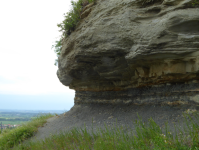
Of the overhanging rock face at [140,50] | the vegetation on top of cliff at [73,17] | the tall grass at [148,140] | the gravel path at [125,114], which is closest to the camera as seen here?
the tall grass at [148,140]

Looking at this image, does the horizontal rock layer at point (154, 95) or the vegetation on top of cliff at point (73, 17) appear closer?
the horizontal rock layer at point (154, 95)

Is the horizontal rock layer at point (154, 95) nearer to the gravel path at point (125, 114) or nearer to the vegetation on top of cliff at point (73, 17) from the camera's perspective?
the gravel path at point (125, 114)

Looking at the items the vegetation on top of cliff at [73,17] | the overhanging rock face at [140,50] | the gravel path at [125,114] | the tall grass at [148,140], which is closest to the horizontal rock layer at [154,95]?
the overhanging rock face at [140,50]

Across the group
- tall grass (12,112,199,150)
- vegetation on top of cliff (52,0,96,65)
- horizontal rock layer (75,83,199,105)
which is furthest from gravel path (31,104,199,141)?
vegetation on top of cliff (52,0,96,65)

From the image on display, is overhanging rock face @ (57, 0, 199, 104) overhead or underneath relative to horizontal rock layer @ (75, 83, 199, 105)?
overhead

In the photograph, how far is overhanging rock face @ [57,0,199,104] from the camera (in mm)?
4762

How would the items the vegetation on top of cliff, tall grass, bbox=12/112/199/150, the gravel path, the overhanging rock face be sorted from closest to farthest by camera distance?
tall grass, bbox=12/112/199/150, the overhanging rock face, the gravel path, the vegetation on top of cliff

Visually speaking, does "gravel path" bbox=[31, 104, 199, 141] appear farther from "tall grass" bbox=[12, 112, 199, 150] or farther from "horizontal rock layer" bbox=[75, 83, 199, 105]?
"tall grass" bbox=[12, 112, 199, 150]

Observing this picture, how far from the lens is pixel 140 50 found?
17.1 ft

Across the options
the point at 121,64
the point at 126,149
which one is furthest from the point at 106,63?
the point at 126,149

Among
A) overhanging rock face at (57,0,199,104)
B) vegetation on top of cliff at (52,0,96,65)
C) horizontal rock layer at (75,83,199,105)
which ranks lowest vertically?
horizontal rock layer at (75,83,199,105)

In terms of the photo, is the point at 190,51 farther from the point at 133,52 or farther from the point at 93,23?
the point at 93,23

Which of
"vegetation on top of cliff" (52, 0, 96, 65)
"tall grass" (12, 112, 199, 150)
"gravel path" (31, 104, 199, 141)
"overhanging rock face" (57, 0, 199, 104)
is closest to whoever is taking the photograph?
"tall grass" (12, 112, 199, 150)

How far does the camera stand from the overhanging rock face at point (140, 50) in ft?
15.6
